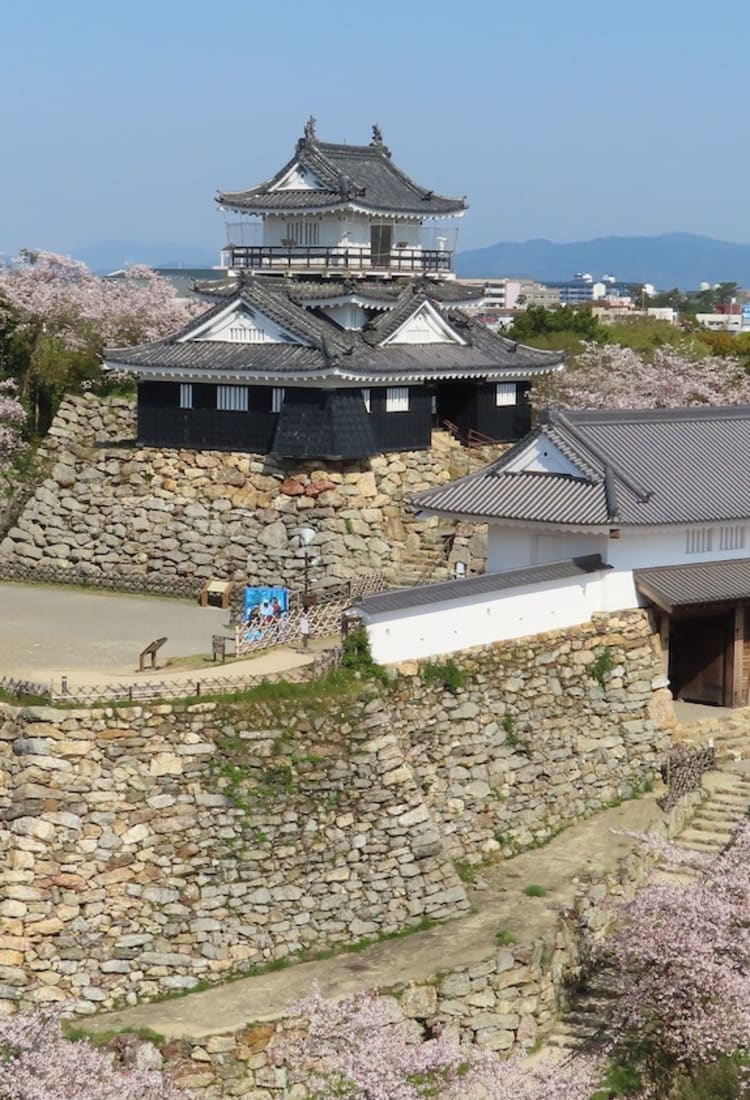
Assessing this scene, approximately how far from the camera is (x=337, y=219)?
40750mm

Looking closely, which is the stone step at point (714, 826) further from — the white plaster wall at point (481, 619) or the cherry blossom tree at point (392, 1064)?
the cherry blossom tree at point (392, 1064)

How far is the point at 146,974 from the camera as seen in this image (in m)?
24.0

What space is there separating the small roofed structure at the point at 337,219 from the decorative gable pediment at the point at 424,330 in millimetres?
2332

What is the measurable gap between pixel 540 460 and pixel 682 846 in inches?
294

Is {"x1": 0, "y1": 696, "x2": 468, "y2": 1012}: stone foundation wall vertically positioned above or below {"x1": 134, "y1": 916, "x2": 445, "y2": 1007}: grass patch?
above

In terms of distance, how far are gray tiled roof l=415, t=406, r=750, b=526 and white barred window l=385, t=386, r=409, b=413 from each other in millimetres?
4756

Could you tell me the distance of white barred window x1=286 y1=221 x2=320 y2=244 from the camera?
4116cm

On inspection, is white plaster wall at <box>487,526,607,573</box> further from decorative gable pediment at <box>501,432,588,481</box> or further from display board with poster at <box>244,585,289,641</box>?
display board with poster at <box>244,585,289,641</box>

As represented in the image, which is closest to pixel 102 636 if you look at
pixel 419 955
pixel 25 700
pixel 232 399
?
pixel 25 700

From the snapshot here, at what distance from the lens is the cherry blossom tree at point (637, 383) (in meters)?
49.4

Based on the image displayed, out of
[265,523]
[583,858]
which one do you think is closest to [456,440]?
[265,523]

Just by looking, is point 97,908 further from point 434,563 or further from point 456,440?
point 456,440

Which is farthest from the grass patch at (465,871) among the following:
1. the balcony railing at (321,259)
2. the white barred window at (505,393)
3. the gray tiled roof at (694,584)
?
the balcony railing at (321,259)

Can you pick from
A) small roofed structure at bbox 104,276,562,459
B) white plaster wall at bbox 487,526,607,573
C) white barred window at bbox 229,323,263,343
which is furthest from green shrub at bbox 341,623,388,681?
white barred window at bbox 229,323,263,343
